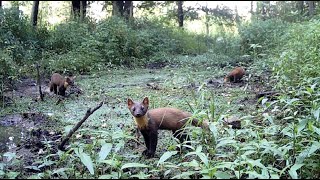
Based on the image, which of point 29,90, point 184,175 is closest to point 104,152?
point 184,175

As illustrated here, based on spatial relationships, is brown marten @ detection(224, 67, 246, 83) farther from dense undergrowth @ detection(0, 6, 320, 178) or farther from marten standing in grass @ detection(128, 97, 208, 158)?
marten standing in grass @ detection(128, 97, 208, 158)

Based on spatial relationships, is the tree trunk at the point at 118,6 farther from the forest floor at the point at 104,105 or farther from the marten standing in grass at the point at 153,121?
the marten standing in grass at the point at 153,121

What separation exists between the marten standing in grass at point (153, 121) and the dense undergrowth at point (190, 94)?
17cm

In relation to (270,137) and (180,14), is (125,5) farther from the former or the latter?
(270,137)

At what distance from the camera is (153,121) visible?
15.4 ft

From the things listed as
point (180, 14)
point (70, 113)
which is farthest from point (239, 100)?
point (180, 14)

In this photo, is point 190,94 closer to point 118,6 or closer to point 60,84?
point 60,84

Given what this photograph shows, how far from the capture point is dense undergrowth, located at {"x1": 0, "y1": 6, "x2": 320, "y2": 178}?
3682 mm

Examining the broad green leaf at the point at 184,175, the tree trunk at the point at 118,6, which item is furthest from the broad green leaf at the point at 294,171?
the tree trunk at the point at 118,6

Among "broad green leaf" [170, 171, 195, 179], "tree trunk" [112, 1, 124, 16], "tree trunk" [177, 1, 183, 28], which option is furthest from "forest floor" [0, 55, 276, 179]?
"tree trunk" [177, 1, 183, 28]

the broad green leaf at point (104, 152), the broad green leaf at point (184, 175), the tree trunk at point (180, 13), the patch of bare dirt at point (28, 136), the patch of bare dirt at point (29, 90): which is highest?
the tree trunk at point (180, 13)

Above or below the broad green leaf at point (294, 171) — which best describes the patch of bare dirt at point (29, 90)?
below

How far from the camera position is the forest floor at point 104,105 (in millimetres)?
5039

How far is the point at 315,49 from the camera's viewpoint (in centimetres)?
732
